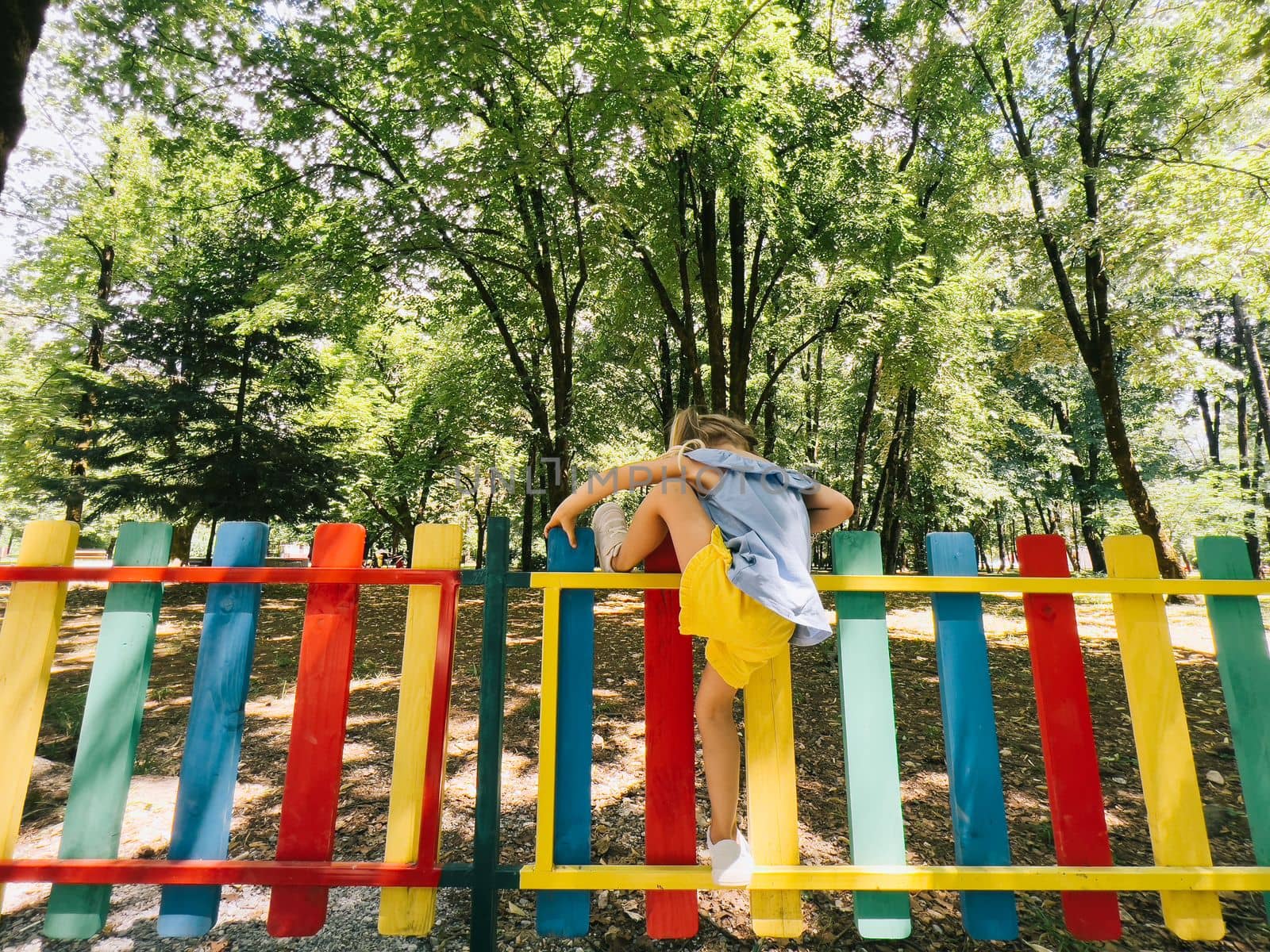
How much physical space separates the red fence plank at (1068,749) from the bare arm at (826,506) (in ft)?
2.15

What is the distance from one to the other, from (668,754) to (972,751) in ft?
3.84

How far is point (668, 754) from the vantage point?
2.16 metres

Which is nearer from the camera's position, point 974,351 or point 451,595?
point 451,595

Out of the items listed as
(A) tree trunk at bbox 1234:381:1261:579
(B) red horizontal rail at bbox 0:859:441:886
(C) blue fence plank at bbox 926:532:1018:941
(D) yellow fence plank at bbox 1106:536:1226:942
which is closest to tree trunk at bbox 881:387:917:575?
(A) tree trunk at bbox 1234:381:1261:579

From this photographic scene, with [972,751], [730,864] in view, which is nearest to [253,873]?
[730,864]

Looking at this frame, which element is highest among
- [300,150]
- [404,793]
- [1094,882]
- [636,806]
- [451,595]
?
[300,150]

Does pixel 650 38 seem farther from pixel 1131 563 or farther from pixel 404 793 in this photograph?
pixel 404 793

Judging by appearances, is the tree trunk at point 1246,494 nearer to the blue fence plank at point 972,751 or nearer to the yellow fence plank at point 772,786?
the blue fence plank at point 972,751

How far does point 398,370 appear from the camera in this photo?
2286cm

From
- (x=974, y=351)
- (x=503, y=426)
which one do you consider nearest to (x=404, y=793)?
(x=974, y=351)

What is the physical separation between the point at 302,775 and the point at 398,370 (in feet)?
75.8

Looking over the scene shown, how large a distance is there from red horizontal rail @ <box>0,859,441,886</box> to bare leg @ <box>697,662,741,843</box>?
1.06m

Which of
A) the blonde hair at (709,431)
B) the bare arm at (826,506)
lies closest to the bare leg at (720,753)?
the bare arm at (826,506)

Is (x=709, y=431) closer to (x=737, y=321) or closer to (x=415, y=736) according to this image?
(x=415, y=736)
